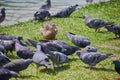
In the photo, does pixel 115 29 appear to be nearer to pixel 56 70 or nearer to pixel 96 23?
pixel 96 23

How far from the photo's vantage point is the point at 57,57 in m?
9.34

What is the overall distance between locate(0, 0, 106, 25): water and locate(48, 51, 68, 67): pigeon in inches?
289

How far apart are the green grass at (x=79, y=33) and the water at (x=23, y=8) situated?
1.38 metres

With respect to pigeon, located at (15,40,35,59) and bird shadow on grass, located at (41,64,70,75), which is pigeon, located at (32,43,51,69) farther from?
pigeon, located at (15,40,35,59)

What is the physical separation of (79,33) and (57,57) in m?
4.80

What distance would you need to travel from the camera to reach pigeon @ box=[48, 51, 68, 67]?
9.37 meters

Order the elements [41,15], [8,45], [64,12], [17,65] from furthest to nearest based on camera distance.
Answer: [64,12] < [41,15] < [8,45] < [17,65]

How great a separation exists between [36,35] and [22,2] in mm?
8138

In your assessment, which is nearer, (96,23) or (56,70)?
(56,70)

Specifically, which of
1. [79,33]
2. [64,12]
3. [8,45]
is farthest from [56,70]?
[64,12]

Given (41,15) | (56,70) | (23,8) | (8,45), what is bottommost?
(23,8)

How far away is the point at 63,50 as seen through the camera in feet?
33.2

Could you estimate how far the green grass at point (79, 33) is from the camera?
30.3 ft

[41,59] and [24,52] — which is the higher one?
[41,59]
